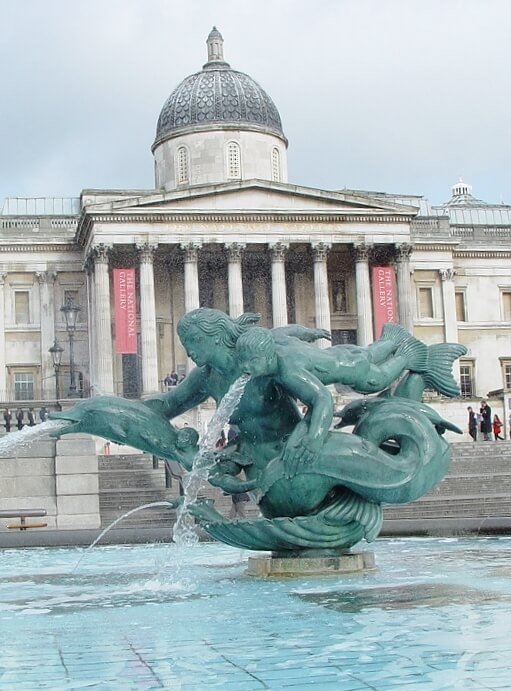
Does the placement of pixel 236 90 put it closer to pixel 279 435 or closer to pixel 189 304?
pixel 189 304

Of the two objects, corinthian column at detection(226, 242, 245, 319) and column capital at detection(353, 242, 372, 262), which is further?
column capital at detection(353, 242, 372, 262)

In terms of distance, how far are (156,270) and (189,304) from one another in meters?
3.98

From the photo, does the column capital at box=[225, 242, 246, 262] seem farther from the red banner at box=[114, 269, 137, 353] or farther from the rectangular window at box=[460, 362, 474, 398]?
the rectangular window at box=[460, 362, 474, 398]

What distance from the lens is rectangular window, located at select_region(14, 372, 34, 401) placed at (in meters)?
53.6

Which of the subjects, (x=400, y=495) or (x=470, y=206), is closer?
(x=400, y=495)

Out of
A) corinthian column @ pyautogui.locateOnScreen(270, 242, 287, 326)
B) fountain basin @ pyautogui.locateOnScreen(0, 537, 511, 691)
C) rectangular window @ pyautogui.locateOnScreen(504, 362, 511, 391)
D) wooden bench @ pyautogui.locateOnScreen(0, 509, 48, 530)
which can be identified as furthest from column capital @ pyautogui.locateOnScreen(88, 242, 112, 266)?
fountain basin @ pyautogui.locateOnScreen(0, 537, 511, 691)

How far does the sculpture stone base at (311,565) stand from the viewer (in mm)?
9883

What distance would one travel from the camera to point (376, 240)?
2030 inches

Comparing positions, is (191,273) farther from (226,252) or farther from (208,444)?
(208,444)

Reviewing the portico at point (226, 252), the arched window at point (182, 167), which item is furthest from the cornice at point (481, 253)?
the arched window at point (182, 167)

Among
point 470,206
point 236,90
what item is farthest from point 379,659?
point 470,206

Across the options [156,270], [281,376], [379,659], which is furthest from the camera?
[156,270]

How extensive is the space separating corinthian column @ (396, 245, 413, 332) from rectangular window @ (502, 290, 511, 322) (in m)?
9.28

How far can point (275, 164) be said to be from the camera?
56750mm
